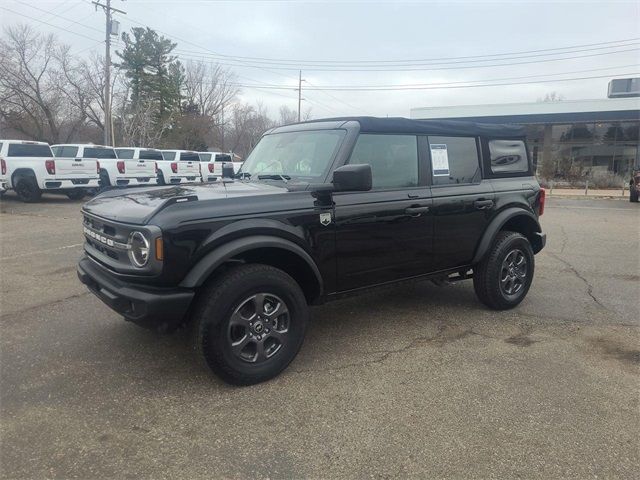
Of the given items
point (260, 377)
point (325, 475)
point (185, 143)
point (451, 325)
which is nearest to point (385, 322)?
point (451, 325)

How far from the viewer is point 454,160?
448 centimetres

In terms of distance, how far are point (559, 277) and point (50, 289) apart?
256 inches

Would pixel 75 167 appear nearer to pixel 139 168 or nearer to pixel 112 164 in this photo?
pixel 112 164

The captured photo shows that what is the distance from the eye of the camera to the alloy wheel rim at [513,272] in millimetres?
4801

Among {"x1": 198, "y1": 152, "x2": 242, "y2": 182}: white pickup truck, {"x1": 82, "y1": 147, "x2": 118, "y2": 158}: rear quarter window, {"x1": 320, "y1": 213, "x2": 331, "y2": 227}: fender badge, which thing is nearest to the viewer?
{"x1": 320, "y1": 213, "x2": 331, "y2": 227}: fender badge

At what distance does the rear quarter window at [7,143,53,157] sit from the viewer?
14.6 m

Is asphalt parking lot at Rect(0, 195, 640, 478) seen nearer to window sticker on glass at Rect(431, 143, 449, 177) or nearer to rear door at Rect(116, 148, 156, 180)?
window sticker on glass at Rect(431, 143, 449, 177)

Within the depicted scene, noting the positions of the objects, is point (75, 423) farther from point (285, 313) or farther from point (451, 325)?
point (451, 325)

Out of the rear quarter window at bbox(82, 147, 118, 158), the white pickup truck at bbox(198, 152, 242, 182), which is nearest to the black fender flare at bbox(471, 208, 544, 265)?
the rear quarter window at bbox(82, 147, 118, 158)

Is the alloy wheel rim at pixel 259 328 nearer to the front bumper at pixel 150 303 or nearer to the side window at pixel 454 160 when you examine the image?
the front bumper at pixel 150 303

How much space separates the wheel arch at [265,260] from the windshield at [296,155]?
688mm

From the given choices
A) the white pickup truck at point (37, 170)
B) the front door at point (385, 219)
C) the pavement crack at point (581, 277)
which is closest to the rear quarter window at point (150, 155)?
the white pickup truck at point (37, 170)

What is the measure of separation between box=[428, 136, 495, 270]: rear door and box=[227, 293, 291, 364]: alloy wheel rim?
5.56 feet

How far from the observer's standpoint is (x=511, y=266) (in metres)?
4.86
